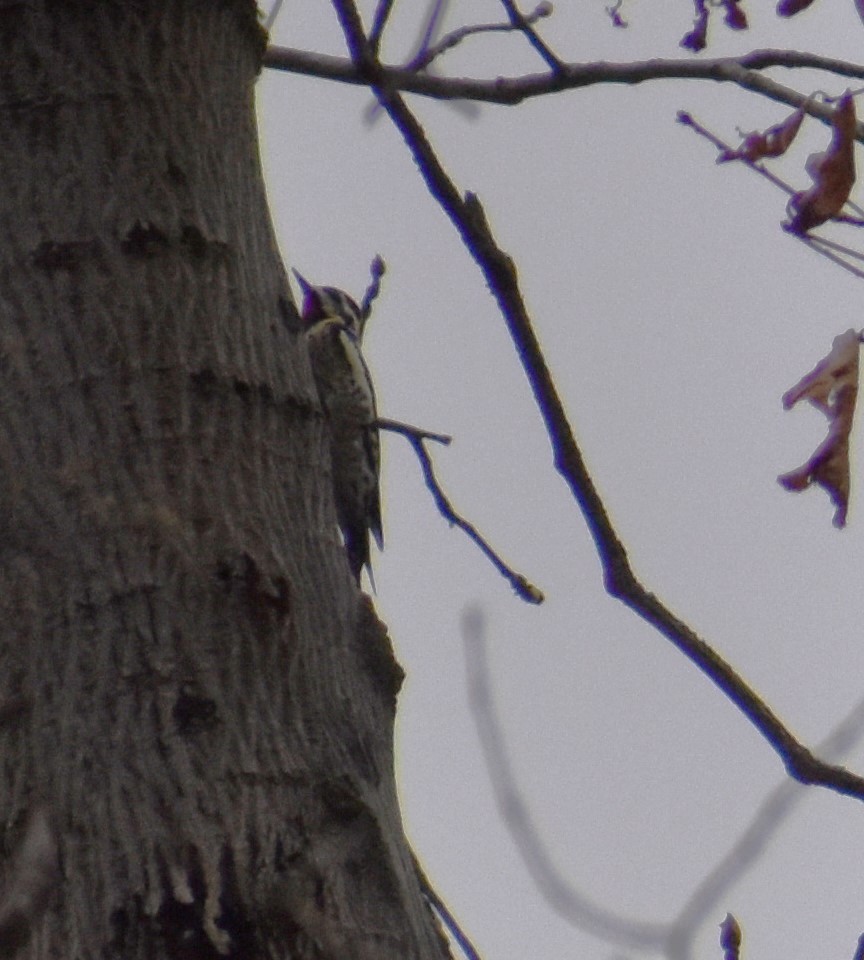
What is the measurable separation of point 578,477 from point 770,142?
133 centimetres

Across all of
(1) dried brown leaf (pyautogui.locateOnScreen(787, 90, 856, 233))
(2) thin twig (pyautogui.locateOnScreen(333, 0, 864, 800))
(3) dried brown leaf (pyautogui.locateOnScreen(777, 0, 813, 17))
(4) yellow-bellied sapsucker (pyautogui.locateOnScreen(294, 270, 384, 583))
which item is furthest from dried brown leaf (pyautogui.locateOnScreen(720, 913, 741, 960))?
(4) yellow-bellied sapsucker (pyautogui.locateOnScreen(294, 270, 384, 583))

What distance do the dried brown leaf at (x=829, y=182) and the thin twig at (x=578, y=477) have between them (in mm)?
668

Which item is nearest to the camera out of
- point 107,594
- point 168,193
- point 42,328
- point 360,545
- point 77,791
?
point 77,791

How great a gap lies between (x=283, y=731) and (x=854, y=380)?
1069mm

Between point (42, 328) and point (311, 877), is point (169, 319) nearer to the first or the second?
point (42, 328)

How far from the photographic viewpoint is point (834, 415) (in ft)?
7.51

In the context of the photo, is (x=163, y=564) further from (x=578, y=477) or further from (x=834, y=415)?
(x=834, y=415)

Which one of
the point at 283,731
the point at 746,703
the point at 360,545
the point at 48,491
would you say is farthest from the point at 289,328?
the point at 360,545

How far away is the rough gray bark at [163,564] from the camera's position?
1538mm

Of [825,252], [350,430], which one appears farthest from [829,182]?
[350,430]

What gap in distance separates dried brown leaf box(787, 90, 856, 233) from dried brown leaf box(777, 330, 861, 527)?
0.92ft

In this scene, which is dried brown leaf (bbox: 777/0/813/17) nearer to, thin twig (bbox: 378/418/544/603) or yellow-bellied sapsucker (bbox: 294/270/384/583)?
thin twig (bbox: 378/418/544/603)

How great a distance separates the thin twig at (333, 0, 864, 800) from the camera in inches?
79.1

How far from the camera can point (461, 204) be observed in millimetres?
2039
